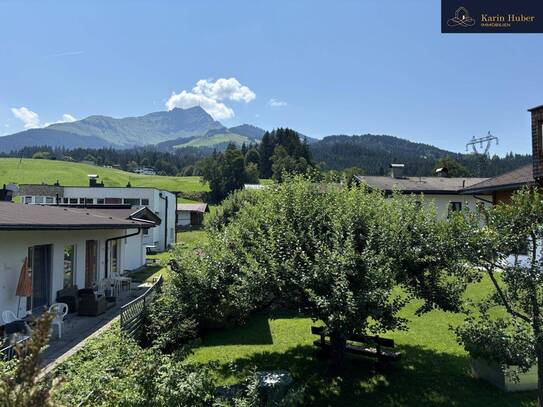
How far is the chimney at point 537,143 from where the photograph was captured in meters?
17.3

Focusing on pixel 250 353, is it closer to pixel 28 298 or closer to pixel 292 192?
pixel 292 192

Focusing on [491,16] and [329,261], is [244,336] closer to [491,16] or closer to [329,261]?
[329,261]

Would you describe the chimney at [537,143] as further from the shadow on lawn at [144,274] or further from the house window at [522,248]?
the shadow on lawn at [144,274]

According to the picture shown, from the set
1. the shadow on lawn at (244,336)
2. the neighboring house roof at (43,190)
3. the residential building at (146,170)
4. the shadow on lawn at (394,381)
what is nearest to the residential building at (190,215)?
the neighboring house roof at (43,190)

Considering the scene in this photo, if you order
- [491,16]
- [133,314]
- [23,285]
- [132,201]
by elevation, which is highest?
[491,16]

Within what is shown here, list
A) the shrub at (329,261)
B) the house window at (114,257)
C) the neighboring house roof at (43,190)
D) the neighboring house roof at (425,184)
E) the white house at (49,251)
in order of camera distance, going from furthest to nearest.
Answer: the neighboring house roof at (43,190) < the neighboring house roof at (425,184) < the house window at (114,257) < the white house at (49,251) < the shrub at (329,261)

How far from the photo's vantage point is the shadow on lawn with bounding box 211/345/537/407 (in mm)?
8250

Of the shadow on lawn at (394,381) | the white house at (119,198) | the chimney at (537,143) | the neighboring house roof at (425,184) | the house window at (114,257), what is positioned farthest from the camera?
the white house at (119,198)

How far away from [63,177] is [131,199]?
7148 centimetres

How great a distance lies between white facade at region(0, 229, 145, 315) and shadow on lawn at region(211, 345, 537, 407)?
18.5ft

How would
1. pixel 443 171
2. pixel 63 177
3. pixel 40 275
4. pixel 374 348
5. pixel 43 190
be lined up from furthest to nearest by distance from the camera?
pixel 63 177 < pixel 443 171 < pixel 43 190 < pixel 40 275 < pixel 374 348

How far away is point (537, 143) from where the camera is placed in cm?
1753

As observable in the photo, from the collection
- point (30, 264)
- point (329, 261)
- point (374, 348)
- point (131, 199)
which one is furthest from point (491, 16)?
point (131, 199)

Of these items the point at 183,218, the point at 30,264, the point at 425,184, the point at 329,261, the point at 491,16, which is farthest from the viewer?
the point at 183,218
